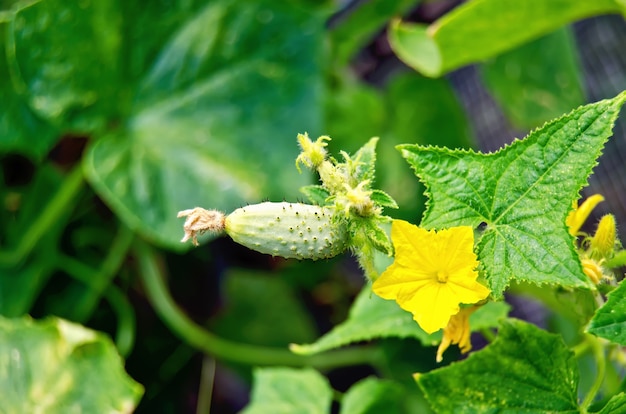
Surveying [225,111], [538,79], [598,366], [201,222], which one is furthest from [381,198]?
[538,79]

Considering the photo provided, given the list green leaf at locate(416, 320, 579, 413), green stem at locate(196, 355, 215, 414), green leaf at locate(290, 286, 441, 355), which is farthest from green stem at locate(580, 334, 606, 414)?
green stem at locate(196, 355, 215, 414)

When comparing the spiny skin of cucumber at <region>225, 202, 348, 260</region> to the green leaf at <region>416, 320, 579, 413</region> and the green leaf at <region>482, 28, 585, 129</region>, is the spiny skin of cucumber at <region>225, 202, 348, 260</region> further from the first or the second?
the green leaf at <region>482, 28, 585, 129</region>

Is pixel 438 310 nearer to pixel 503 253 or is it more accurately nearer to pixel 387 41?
pixel 503 253

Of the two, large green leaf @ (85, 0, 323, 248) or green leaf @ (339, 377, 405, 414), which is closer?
green leaf @ (339, 377, 405, 414)

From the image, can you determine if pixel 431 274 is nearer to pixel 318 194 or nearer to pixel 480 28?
pixel 318 194

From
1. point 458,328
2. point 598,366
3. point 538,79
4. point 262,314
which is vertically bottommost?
point 262,314

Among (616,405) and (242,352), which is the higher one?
(616,405)

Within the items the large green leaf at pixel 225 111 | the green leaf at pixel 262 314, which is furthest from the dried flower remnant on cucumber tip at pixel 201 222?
the green leaf at pixel 262 314
